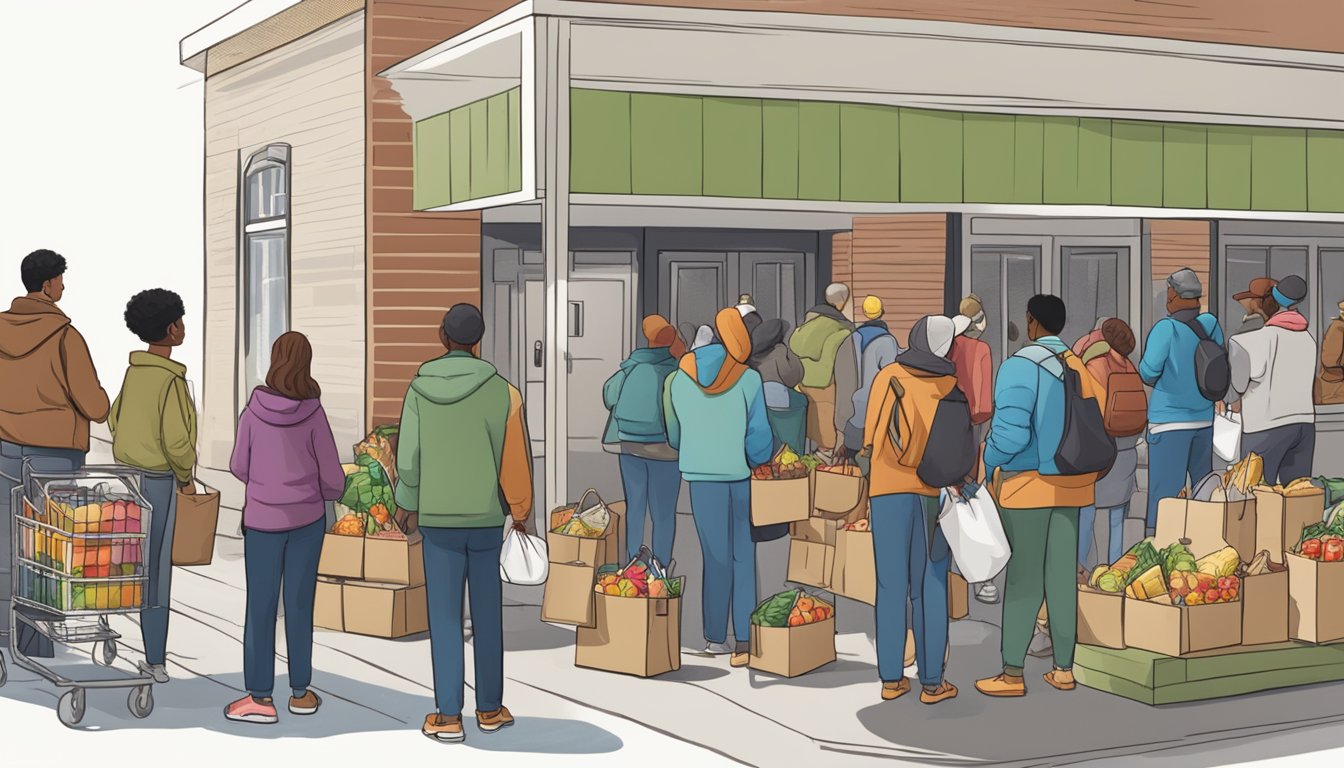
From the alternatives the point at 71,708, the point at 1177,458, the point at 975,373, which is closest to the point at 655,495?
the point at 975,373

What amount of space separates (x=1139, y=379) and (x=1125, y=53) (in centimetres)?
529

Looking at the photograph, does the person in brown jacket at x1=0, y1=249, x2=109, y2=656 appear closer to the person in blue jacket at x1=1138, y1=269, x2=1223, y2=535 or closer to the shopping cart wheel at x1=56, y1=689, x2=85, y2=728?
the shopping cart wheel at x1=56, y1=689, x2=85, y2=728

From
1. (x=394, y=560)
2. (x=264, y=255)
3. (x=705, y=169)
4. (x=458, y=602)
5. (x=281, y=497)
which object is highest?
(x=705, y=169)

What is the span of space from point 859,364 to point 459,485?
711 centimetres

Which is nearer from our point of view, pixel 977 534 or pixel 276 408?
pixel 276 408

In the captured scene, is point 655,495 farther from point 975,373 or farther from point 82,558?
point 82,558

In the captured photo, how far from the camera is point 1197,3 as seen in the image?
63.1ft

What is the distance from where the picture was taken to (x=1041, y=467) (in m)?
8.66

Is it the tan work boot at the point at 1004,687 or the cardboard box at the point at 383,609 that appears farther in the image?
the cardboard box at the point at 383,609

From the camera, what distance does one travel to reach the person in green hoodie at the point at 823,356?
15430mm

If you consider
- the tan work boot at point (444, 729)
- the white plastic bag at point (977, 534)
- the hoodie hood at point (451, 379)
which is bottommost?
the tan work boot at point (444, 729)

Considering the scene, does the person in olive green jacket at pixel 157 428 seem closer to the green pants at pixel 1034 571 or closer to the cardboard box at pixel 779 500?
the cardboard box at pixel 779 500

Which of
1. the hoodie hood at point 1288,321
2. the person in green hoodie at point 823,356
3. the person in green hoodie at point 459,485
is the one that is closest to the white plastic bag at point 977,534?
the person in green hoodie at point 459,485

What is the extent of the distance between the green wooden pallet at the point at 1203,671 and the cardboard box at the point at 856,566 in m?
1.92
